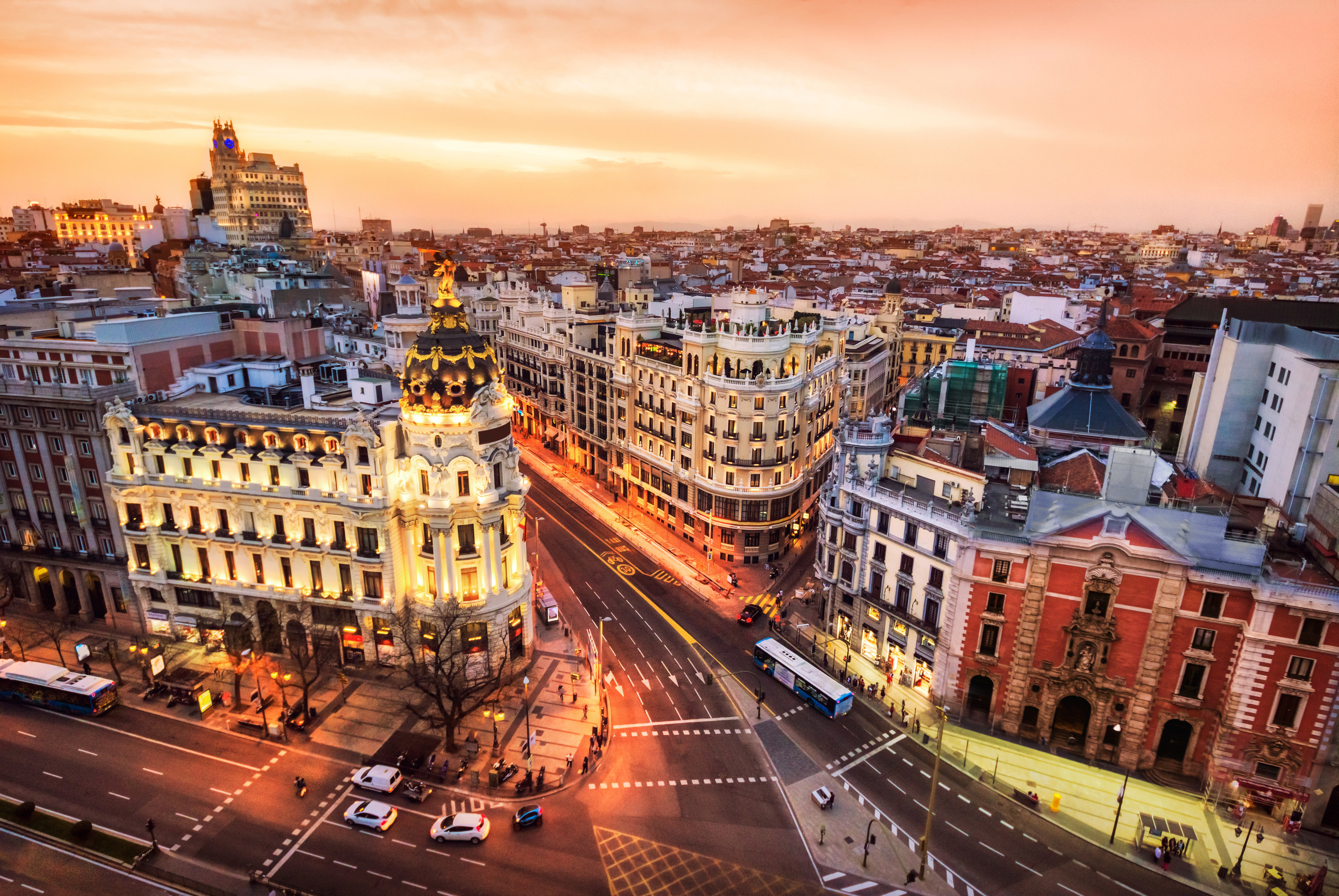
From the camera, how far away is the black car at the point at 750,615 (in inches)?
3295

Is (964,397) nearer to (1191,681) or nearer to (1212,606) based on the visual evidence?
(1212,606)

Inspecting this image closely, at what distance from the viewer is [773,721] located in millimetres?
67250

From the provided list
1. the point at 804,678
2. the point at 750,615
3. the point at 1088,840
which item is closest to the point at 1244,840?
the point at 1088,840

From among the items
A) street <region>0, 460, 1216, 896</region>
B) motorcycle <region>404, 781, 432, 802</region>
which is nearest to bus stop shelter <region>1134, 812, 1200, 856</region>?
street <region>0, 460, 1216, 896</region>

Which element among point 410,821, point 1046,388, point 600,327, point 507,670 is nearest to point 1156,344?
point 1046,388

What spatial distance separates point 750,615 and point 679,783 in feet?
89.5

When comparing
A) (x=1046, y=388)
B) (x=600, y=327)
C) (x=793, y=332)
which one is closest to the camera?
(x=793, y=332)

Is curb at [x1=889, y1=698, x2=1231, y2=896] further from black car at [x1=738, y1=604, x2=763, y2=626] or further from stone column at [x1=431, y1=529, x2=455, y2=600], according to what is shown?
stone column at [x1=431, y1=529, x2=455, y2=600]

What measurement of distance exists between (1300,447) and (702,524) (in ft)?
218

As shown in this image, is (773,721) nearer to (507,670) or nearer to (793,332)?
(507,670)

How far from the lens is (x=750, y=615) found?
275 feet

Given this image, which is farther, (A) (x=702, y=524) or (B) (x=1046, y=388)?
(B) (x=1046, y=388)

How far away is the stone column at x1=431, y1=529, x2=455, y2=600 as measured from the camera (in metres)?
67.1

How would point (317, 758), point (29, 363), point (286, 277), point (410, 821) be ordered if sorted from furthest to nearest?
1. point (286, 277)
2. point (29, 363)
3. point (317, 758)
4. point (410, 821)
